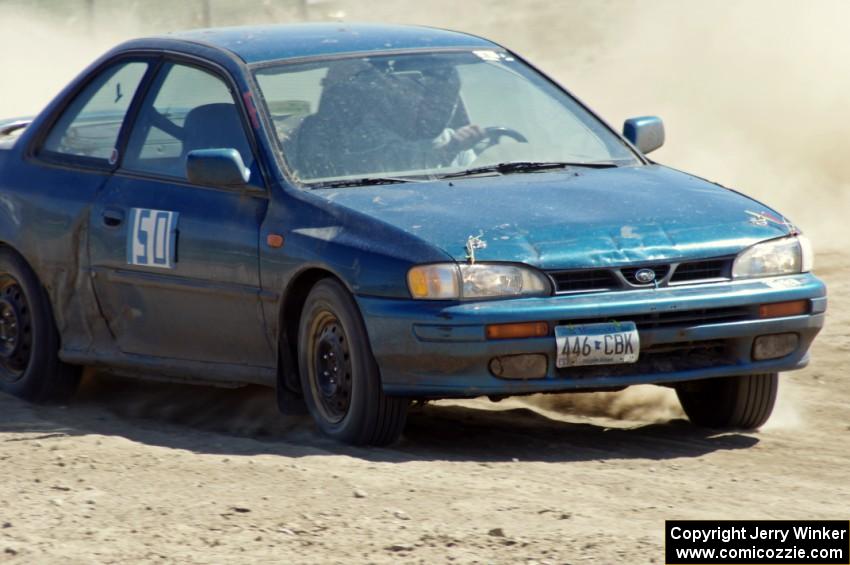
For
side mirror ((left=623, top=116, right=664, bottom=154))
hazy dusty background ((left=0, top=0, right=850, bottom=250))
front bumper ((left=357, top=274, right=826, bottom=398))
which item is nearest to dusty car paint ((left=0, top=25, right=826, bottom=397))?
front bumper ((left=357, top=274, right=826, bottom=398))

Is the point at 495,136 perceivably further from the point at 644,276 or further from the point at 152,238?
the point at 152,238

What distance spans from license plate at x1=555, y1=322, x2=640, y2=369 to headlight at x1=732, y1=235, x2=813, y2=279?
52 cm

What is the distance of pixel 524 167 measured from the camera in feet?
24.9

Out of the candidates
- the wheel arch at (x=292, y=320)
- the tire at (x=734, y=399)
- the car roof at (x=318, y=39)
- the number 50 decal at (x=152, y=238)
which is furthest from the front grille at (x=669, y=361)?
the car roof at (x=318, y=39)

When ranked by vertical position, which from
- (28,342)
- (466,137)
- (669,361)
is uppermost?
(466,137)

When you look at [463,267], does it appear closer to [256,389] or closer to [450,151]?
[450,151]

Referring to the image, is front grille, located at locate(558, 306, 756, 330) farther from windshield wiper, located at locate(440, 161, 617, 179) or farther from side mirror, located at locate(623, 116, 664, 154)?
side mirror, located at locate(623, 116, 664, 154)

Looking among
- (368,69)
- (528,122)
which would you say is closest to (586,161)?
(528,122)

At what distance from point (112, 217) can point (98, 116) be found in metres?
0.73

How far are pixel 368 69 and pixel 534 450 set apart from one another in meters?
1.78

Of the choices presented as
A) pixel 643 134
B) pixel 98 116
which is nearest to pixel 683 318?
pixel 643 134

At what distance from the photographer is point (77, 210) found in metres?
8.13

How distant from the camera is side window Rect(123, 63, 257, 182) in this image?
768cm

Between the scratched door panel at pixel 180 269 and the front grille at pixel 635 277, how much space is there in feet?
4.22
